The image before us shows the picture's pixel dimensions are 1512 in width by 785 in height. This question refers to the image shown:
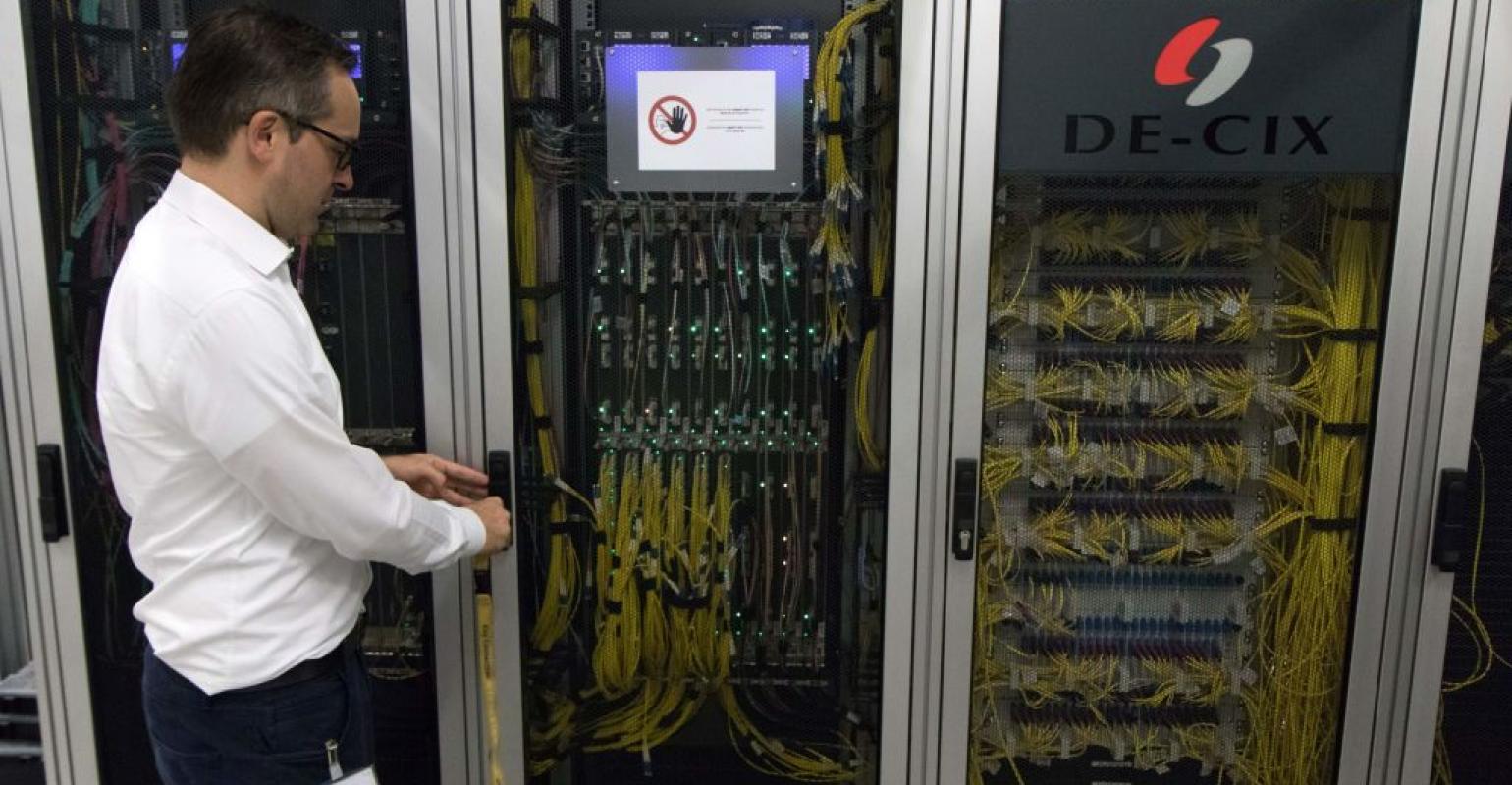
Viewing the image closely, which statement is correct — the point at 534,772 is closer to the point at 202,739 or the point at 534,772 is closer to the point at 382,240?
the point at 202,739

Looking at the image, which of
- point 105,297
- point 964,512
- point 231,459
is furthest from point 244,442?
point 964,512

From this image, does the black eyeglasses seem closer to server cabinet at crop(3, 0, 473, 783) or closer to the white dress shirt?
the white dress shirt

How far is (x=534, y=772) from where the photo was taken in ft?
6.30

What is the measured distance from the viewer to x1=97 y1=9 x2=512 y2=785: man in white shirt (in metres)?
1.22

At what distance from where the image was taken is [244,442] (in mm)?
1215

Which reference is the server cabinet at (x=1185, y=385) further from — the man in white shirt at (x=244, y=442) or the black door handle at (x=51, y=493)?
the black door handle at (x=51, y=493)

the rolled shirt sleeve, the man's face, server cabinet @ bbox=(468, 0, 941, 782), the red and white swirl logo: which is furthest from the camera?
server cabinet @ bbox=(468, 0, 941, 782)

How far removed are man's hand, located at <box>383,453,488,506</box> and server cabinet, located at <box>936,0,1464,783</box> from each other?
32.4 inches

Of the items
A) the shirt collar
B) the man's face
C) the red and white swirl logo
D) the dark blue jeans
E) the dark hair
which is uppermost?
the red and white swirl logo

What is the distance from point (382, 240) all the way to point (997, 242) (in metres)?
1.09

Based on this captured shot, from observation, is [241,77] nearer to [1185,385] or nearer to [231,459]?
[231,459]

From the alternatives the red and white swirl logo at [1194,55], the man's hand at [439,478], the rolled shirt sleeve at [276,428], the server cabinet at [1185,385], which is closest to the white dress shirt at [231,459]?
the rolled shirt sleeve at [276,428]

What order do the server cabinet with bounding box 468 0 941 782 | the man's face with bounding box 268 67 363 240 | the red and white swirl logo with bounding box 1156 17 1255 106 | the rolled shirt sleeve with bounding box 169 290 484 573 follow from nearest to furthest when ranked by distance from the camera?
1. the rolled shirt sleeve with bounding box 169 290 484 573
2. the man's face with bounding box 268 67 363 240
3. the red and white swirl logo with bounding box 1156 17 1255 106
4. the server cabinet with bounding box 468 0 941 782

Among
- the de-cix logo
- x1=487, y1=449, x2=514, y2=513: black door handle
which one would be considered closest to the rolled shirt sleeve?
x1=487, y1=449, x2=514, y2=513: black door handle
